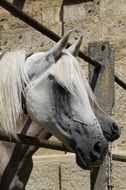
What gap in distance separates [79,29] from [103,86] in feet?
5.89

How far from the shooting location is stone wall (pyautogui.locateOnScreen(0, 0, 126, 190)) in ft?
17.9

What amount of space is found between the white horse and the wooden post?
0.58 meters

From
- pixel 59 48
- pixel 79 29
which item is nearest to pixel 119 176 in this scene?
pixel 79 29

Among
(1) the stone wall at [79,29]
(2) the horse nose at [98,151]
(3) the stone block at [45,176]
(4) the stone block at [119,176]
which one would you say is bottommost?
(3) the stone block at [45,176]

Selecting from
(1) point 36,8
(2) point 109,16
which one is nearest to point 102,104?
(2) point 109,16

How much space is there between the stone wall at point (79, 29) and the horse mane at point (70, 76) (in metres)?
1.99

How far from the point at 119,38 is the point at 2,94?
2.32m

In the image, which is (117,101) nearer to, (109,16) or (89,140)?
(109,16)

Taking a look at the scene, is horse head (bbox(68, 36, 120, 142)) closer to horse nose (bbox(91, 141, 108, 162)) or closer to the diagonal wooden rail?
horse nose (bbox(91, 141, 108, 162))

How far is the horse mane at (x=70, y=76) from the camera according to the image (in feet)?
11.0

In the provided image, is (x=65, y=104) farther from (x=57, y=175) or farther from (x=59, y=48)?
(x=57, y=175)

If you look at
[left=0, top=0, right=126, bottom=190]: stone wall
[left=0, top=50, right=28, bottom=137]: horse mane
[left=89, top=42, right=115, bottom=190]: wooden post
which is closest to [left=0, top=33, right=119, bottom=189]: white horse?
[left=0, top=50, right=28, bottom=137]: horse mane

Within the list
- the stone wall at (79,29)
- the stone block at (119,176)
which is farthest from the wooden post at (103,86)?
the stone wall at (79,29)

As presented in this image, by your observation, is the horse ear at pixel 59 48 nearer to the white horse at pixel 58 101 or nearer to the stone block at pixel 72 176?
the white horse at pixel 58 101
